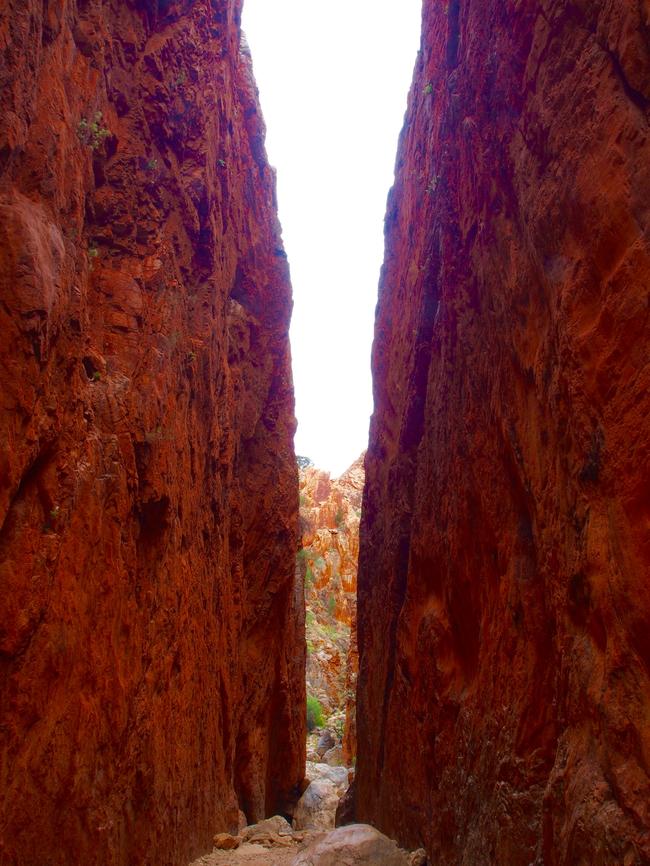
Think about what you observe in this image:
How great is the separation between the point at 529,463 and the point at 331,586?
42.2 m

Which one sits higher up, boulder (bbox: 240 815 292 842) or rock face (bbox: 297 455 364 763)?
rock face (bbox: 297 455 364 763)

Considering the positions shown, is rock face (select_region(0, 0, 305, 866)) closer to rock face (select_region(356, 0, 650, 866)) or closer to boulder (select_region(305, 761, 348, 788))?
rock face (select_region(356, 0, 650, 866))

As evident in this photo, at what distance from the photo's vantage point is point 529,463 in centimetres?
660

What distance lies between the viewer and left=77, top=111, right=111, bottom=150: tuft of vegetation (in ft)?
27.4

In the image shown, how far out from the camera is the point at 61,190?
7.32m

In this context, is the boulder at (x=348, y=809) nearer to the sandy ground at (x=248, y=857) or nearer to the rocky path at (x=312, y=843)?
the rocky path at (x=312, y=843)

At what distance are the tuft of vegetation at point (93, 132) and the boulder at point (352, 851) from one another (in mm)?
7884

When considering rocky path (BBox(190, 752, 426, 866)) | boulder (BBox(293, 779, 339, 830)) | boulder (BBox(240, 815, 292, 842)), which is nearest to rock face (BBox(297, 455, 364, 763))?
boulder (BBox(293, 779, 339, 830))

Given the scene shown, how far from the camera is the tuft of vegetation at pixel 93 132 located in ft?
27.4

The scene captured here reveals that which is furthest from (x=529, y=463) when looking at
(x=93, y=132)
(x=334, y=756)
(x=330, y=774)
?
(x=334, y=756)

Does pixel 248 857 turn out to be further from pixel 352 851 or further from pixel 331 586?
pixel 331 586

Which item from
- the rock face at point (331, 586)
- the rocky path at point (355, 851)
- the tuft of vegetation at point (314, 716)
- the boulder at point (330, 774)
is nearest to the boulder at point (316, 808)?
the boulder at point (330, 774)

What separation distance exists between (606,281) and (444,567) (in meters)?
5.78

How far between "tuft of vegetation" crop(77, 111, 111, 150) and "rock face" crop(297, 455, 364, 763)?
31.2 metres
